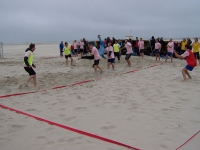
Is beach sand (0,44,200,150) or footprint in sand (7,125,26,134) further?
footprint in sand (7,125,26,134)

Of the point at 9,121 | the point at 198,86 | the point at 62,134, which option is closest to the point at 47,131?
the point at 62,134

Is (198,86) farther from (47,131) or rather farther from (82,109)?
(47,131)

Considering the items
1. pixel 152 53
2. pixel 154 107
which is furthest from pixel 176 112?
pixel 152 53

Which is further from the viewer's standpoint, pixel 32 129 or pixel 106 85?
pixel 106 85

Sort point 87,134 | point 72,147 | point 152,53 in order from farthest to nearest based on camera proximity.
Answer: point 152,53 < point 87,134 < point 72,147

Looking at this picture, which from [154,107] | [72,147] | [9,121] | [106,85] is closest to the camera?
[72,147]

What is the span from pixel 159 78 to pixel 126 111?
3.84 metres

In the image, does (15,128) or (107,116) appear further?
(107,116)

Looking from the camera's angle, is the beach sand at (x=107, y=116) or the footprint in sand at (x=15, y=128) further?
the footprint in sand at (x=15, y=128)

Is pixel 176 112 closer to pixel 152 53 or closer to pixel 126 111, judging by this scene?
pixel 126 111

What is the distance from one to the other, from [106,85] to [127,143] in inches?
156

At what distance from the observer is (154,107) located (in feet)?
15.4

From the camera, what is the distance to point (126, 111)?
175 inches

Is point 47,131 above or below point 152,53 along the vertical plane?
below
